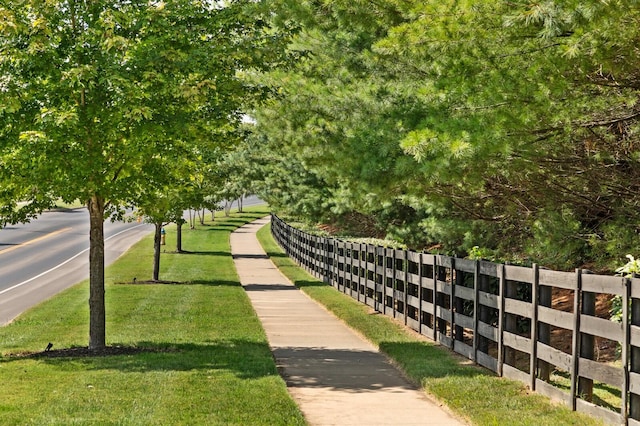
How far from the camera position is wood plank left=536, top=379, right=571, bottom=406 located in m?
9.82

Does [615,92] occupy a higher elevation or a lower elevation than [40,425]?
higher

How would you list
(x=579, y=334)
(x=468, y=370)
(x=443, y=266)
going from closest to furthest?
(x=579, y=334)
(x=468, y=370)
(x=443, y=266)

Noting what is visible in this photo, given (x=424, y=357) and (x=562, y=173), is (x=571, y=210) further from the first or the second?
(x=424, y=357)

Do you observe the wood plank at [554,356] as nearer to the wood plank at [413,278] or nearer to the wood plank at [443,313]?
the wood plank at [443,313]

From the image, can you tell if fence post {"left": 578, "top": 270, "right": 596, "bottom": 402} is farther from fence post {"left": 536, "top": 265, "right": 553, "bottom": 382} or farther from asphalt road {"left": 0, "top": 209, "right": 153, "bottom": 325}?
asphalt road {"left": 0, "top": 209, "right": 153, "bottom": 325}

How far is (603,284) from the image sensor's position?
356 inches

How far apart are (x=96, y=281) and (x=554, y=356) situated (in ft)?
24.2

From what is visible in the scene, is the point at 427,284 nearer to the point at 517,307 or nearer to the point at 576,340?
the point at 517,307

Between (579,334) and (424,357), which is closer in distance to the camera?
(579,334)

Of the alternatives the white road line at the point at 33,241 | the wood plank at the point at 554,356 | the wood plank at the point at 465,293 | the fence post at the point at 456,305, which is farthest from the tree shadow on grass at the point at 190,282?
the white road line at the point at 33,241

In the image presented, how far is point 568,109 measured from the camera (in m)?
11.5

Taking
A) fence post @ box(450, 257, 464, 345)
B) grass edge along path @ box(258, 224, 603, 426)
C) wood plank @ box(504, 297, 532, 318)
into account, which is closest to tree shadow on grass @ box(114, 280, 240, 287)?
grass edge along path @ box(258, 224, 603, 426)

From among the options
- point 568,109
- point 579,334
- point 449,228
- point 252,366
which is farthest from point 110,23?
point 449,228

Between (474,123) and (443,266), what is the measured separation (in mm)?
4088
